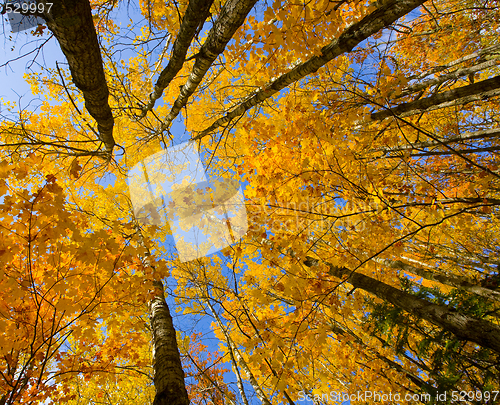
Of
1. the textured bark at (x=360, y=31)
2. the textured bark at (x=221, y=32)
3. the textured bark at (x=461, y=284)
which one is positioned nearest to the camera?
the textured bark at (x=221, y=32)

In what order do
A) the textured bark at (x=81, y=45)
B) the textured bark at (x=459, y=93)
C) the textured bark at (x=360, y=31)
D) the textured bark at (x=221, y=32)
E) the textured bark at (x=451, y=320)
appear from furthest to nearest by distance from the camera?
the textured bark at (x=459, y=93)
the textured bark at (x=360, y=31)
the textured bark at (x=221, y=32)
the textured bark at (x=451, y=320)
the textured bark at (x=81, y=45)

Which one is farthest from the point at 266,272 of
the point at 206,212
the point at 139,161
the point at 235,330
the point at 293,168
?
the point at 139,161

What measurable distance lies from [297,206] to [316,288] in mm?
1136

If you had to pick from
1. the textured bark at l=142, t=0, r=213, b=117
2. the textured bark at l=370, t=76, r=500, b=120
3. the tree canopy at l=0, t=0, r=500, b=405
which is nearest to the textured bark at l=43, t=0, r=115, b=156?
the tree canopy at l=0, t=0, r=500, b=405

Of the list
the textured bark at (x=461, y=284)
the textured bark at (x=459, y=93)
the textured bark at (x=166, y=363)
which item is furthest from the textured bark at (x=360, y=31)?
the textured bark at (x=166, y=363)

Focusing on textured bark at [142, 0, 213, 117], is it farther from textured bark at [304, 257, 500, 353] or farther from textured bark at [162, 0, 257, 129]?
textured bark at [304, 257, 500, 353]

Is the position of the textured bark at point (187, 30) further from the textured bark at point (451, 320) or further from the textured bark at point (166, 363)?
the textured bark at point (451, 320)

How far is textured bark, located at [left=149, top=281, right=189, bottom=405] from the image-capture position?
152 centimetres

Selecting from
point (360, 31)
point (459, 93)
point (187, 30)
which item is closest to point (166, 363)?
point (187, 30)

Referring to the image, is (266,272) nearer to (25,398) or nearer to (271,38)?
(25,398)

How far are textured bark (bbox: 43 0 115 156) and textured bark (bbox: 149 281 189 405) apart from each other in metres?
2.33

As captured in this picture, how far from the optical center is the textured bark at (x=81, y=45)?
1.15 m

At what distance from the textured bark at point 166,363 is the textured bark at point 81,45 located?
91.8 inches

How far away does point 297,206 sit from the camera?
3037mm
